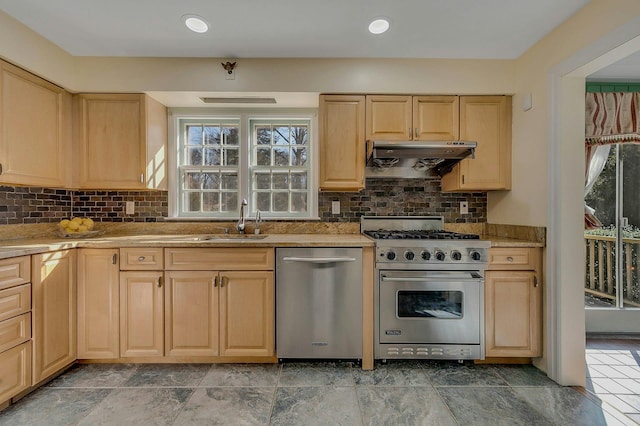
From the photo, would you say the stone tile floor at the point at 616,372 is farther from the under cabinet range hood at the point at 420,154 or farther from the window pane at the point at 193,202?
the window pane at the point at 193,202

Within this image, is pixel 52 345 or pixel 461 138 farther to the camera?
pixel 461 138

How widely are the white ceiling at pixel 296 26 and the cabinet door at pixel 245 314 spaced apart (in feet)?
5.72

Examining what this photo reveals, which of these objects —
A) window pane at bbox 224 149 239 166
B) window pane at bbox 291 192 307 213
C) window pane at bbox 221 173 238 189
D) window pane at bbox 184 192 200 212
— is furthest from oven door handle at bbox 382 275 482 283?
window pane at bbox 184 192 200 212

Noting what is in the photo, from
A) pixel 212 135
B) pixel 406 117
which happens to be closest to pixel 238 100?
pixel 212 135

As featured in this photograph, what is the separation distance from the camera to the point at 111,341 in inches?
86.0

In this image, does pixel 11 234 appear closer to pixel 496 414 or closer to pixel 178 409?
pixel 178 409

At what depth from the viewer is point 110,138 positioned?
8.18ft

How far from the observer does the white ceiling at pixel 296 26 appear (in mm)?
1843

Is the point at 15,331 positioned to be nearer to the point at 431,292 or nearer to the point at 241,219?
the point at 241,219

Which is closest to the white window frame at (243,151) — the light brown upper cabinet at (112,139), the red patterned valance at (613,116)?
the light brown upper cabinet at (112,139)

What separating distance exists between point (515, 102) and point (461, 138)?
522mm

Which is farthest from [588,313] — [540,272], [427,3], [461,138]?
[427,3]

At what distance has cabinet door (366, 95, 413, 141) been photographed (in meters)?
2.51

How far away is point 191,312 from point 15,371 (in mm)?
979
